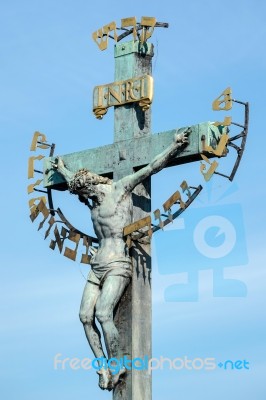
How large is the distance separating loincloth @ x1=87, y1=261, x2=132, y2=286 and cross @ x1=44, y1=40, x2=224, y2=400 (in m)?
0.12

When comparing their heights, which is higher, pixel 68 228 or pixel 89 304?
pixel 68 228

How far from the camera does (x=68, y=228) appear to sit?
15.5 metres

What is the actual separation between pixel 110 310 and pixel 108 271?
40 cm

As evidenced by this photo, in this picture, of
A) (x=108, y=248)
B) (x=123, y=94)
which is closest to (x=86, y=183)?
(x=108, y=248)

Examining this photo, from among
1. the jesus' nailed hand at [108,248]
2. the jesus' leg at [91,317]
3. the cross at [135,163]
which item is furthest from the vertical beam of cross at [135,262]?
the jesus' leg at [91,317]

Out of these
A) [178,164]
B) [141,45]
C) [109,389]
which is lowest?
[109,389]

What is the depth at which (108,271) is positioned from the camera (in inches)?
574

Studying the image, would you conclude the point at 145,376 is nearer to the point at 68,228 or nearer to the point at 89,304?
the point at 89,304

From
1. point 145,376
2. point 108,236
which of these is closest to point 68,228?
point 108,236

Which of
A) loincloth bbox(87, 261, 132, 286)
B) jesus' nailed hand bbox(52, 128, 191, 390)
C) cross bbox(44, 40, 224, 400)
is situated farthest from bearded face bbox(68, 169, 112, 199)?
loincloth bbox(87, 261, 132, 286)

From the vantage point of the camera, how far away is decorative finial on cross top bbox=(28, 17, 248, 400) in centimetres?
1442

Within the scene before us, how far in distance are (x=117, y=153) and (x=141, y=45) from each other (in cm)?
118

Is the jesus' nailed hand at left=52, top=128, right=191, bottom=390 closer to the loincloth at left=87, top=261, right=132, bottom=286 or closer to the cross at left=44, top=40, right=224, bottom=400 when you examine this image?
the loincloth at left=87, top=261, right=132, bottom=286

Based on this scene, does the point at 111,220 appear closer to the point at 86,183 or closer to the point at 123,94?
the point at 86,183
